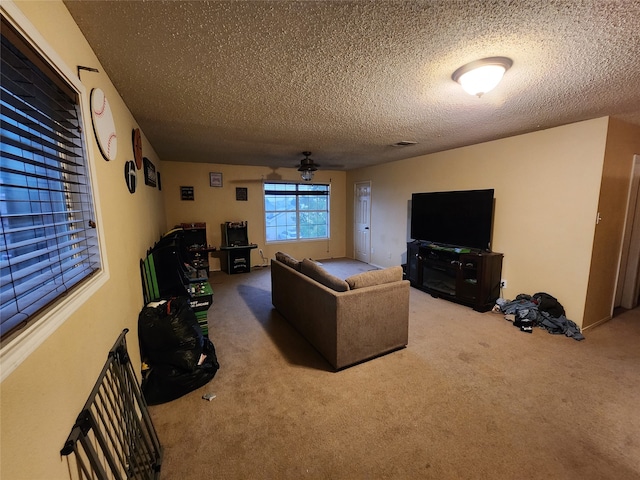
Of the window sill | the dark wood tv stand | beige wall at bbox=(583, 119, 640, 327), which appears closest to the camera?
the window sill

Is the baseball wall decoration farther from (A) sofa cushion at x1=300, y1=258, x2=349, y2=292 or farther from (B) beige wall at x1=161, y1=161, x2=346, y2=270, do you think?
(B) beige wall at x1=161, y1=161, x2=346, y2=270

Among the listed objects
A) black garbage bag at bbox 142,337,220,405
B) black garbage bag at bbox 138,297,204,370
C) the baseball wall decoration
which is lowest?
black garbage bag at bbox 142,337,220,405

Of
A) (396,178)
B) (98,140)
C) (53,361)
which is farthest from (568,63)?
(396,178)

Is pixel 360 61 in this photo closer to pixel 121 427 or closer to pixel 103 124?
pixel 103 124

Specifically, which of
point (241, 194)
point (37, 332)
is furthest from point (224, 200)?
point (37, 332)

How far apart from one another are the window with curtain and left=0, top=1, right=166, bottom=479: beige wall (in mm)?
4225

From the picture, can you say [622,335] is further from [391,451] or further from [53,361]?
[53,361]

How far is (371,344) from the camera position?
2516 millimetres

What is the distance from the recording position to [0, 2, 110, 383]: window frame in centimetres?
68

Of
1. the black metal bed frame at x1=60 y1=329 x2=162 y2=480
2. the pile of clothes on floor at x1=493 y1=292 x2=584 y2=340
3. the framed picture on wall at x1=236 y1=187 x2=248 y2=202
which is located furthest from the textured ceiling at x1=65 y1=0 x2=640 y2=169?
the framed picture on wall at x1=236 y1=187 x2=248 y2=202

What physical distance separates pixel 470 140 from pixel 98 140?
160 inches

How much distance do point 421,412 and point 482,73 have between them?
2.30m

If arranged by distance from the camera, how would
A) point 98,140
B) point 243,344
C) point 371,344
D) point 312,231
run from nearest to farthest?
point 98,140, point 371,344, point 243,344, point 312,231

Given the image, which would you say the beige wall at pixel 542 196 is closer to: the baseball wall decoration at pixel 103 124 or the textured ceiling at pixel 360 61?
the textured ceiling at pixel 360 61
